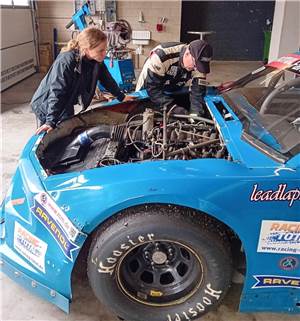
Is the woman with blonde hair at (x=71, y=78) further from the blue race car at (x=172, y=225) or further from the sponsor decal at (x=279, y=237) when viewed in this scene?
the sponsor decal at (x=279, y=237)

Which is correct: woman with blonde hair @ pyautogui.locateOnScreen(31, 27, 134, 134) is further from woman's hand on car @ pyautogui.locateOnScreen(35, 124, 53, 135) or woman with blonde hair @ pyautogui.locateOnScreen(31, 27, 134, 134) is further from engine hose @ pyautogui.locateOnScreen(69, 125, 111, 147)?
engine hose @ pyautogui.locateOnScreen(69, 125, 111, 147)

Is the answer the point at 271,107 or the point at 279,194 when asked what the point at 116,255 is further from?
the point at 271,107

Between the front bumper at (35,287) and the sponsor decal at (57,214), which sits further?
the front bumper at (35,287)

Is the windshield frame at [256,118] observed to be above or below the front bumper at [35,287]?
above

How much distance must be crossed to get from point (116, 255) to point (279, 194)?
2.43ft

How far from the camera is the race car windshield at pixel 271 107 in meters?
1.71

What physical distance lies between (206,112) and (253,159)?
1.12m

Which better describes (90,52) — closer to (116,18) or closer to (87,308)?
(87,308)

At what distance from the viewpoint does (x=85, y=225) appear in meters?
1.54

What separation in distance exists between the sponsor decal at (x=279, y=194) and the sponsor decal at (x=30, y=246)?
998mm

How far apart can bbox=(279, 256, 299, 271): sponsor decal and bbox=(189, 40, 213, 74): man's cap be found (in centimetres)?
154

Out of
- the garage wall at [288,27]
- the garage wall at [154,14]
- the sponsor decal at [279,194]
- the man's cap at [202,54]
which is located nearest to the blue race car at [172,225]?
the sponsor decal at [279,194]

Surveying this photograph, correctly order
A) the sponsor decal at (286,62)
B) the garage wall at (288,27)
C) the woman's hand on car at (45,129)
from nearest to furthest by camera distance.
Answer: the woman's hand on car at (45,129), the sponsor decal at (286,62), the garage wall at (288,27)

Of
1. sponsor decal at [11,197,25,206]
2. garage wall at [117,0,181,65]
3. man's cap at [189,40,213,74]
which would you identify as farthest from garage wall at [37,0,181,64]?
sponsor decal at [11,197,25,206]
